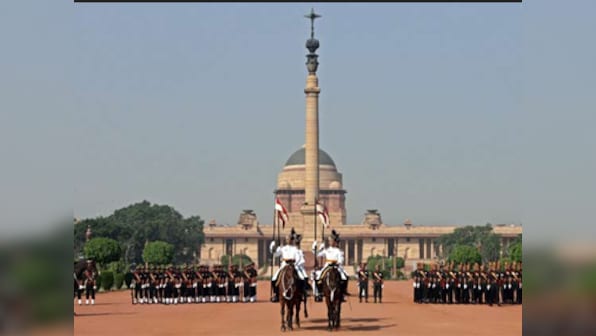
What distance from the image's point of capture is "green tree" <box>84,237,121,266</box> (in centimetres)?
5369

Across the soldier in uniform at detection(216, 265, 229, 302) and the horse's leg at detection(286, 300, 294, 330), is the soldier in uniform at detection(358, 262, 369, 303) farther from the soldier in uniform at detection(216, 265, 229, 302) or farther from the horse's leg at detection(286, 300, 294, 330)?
the horse's leg at detection(286, 300, 294, 330)

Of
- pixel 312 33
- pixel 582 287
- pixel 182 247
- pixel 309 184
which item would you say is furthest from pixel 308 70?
pixel 582 287

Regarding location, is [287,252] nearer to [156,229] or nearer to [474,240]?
[156,229]

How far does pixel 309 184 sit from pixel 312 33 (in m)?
14.3

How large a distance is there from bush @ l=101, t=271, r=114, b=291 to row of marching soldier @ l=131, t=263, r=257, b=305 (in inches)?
469

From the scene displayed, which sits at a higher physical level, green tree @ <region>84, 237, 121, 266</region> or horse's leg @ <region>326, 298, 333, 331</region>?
green tree @ <region>84, 237, 121, 266</region>

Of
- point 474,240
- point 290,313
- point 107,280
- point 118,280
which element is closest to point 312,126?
point 118,280

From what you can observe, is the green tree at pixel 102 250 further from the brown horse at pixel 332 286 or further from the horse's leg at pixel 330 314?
the brown horse at pixel 332 286

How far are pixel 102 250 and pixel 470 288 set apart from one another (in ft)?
79.9

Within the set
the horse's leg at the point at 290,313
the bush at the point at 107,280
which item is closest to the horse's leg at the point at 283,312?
the horse's leg at the point at 290,313

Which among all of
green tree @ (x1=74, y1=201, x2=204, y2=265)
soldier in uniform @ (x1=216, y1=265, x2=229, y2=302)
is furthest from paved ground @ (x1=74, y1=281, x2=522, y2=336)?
green tree @ (x1=74, y1=201, x2=204, y2=265)

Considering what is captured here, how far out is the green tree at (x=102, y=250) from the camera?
53.7 meters

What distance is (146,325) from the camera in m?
25.5

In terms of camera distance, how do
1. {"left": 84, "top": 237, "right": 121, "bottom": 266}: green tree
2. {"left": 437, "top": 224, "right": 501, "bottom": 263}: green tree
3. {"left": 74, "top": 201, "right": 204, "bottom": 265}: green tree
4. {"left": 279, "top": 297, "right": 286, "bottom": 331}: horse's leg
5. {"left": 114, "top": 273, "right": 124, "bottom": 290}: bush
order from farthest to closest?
{"left": 437, "top": 224, "right": 501, "bottom": 263}: green tree
{"left": 74, "top": 201, "right": 204, "bottom": 265}: green tree
{"left": 114, "top": 273, "right": 124, "bottom": 290}: bush
{"left": 84, "top": 237, "right": 121, "bottom": 266}: green tree
{"left": 279, "top": 297, "right": 286, "bottom": 331}: horse's leg
